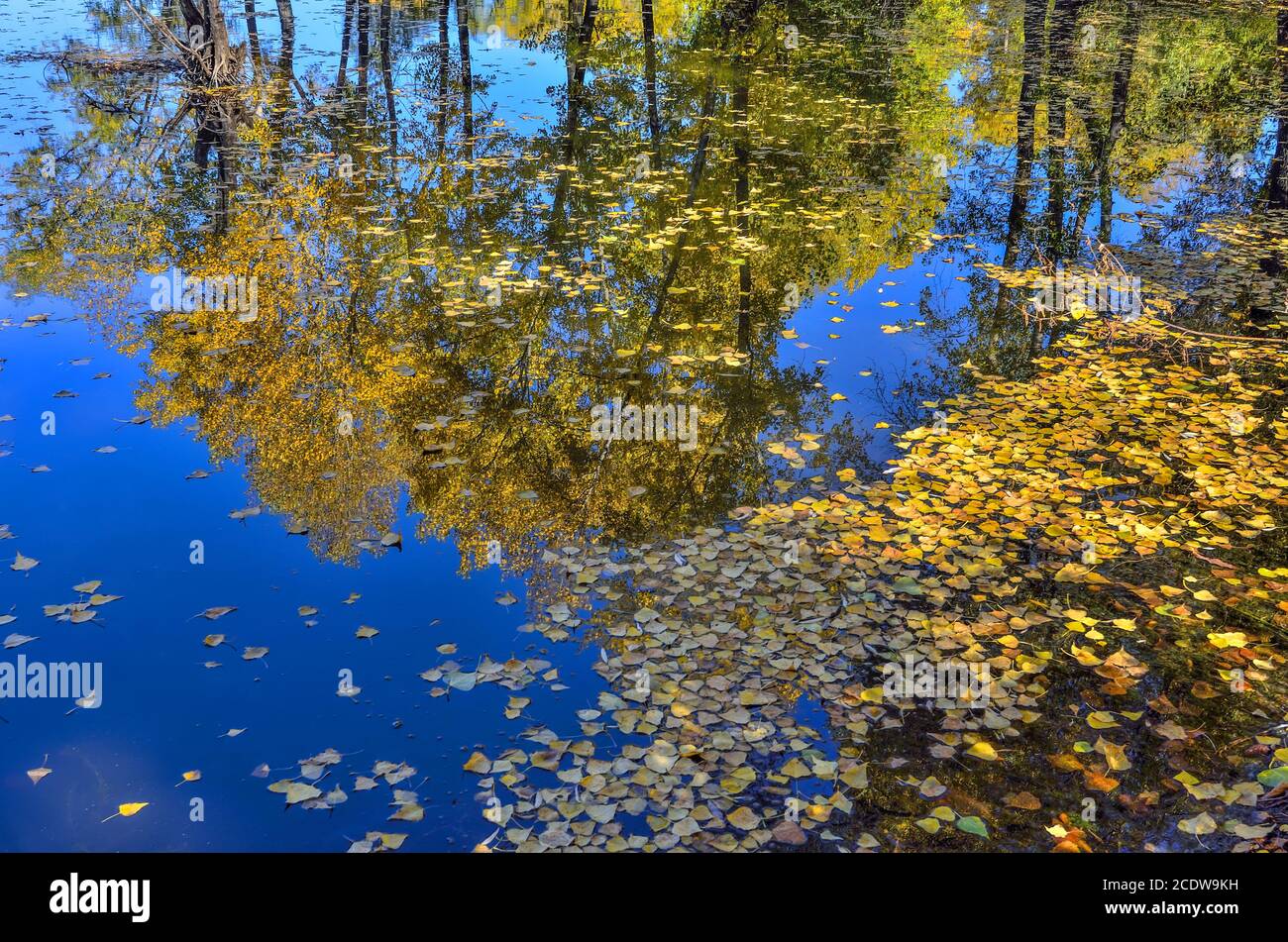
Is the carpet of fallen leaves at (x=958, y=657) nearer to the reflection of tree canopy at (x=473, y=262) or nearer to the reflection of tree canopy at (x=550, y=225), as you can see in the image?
the reflection of tree canopy at (x=550, y=225)

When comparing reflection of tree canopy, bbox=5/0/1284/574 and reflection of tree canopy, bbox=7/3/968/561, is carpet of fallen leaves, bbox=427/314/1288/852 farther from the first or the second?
reflection of tree canopy, bbox=7/3/968/561

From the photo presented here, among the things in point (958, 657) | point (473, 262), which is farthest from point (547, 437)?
point (473, 262)

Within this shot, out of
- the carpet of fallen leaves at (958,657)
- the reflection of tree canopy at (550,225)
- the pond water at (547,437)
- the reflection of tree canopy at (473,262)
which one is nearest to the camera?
the carpet of fallen leaves at (958,657)

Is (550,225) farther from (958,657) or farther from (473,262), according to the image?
(958,657)

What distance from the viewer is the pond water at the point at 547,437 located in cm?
566

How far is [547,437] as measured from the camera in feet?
30.9

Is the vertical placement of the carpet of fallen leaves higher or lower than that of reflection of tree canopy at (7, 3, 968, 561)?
lower

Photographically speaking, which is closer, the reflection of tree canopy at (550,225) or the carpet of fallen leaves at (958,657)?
the carpet of fallen leaves at (958,657)

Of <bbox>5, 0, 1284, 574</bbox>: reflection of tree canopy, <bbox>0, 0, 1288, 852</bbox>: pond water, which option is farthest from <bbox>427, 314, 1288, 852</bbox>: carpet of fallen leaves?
<bbox>5, 0, 1284, 574</bbox>: reflection of tree canopy

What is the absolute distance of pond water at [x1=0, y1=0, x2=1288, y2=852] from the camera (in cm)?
566

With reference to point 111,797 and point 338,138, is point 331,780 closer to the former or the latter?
point 111,797

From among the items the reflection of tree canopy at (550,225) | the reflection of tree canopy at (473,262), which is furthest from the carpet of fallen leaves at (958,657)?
the reflection of tree canopy at (473,262)

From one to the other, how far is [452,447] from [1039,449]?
222 inches
